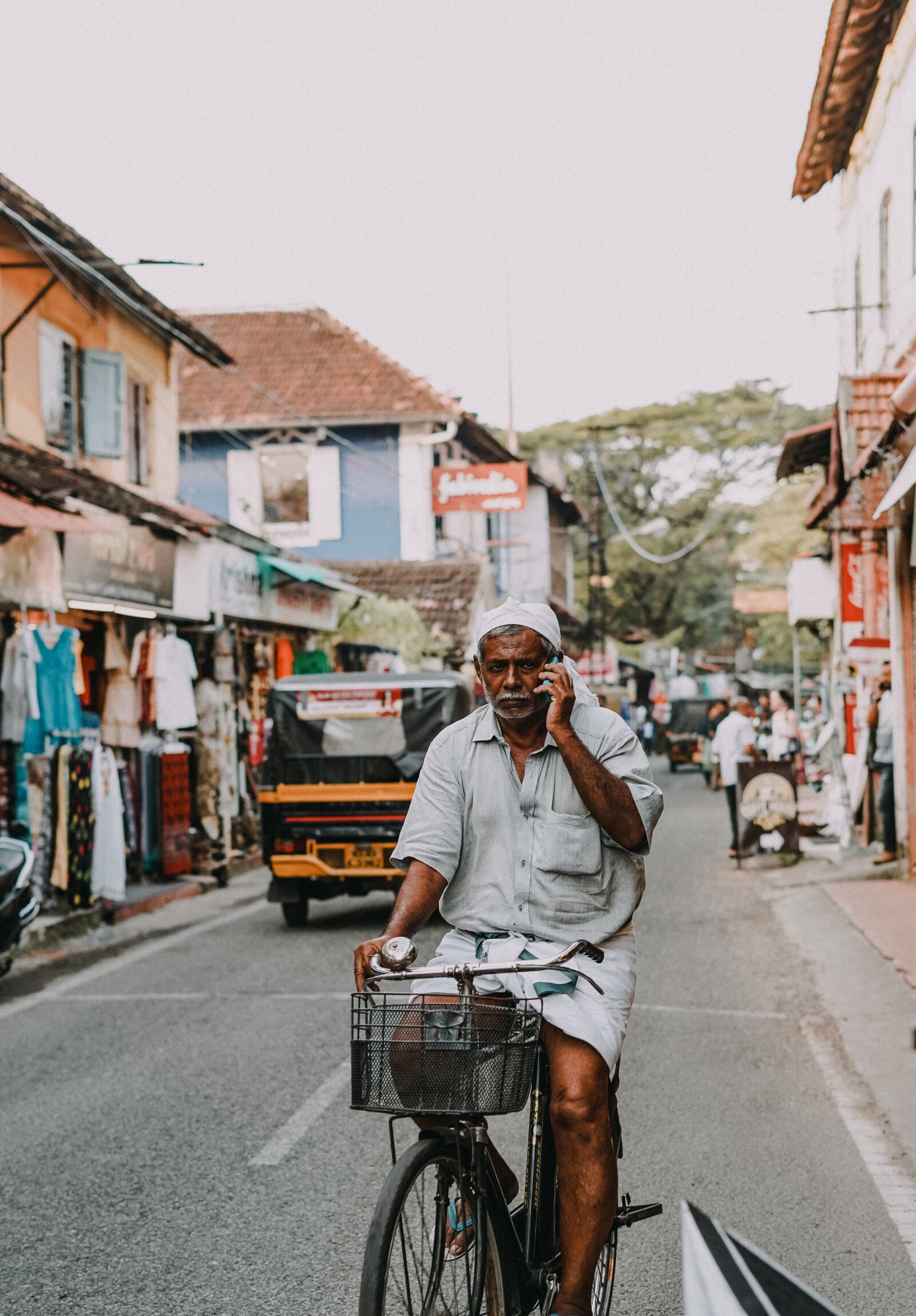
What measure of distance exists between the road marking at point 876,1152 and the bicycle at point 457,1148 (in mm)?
1859

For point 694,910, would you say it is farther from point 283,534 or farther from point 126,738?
point 283,534

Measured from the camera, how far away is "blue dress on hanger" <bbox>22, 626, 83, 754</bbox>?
38.1ft

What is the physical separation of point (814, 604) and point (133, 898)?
559 inches

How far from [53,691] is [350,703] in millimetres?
2489

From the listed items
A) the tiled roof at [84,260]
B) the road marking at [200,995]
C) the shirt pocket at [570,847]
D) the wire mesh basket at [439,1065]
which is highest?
the tiled roof at [84,260]

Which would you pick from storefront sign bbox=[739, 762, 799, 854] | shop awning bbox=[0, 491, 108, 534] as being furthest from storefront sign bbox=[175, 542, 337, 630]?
storefront sign bbox=[739, 762, 799, 854]

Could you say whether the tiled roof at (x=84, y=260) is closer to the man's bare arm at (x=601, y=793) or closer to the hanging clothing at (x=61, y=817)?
the hanging clothing at (x=61, y=817)

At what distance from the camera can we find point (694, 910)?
1291 centimetres

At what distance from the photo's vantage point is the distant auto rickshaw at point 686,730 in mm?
40688

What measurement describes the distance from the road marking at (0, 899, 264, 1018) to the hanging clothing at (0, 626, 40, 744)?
2.00m

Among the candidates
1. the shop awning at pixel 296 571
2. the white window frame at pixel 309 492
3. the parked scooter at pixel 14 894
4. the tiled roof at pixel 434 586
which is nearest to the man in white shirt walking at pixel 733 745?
the shop awning at pixel 296 571

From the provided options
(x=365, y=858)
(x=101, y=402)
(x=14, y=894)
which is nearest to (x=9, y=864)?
(x=14, y=894)

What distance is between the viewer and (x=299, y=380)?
28.8 metres

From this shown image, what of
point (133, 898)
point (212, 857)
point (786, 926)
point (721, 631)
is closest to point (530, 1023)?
point (786, 926)
